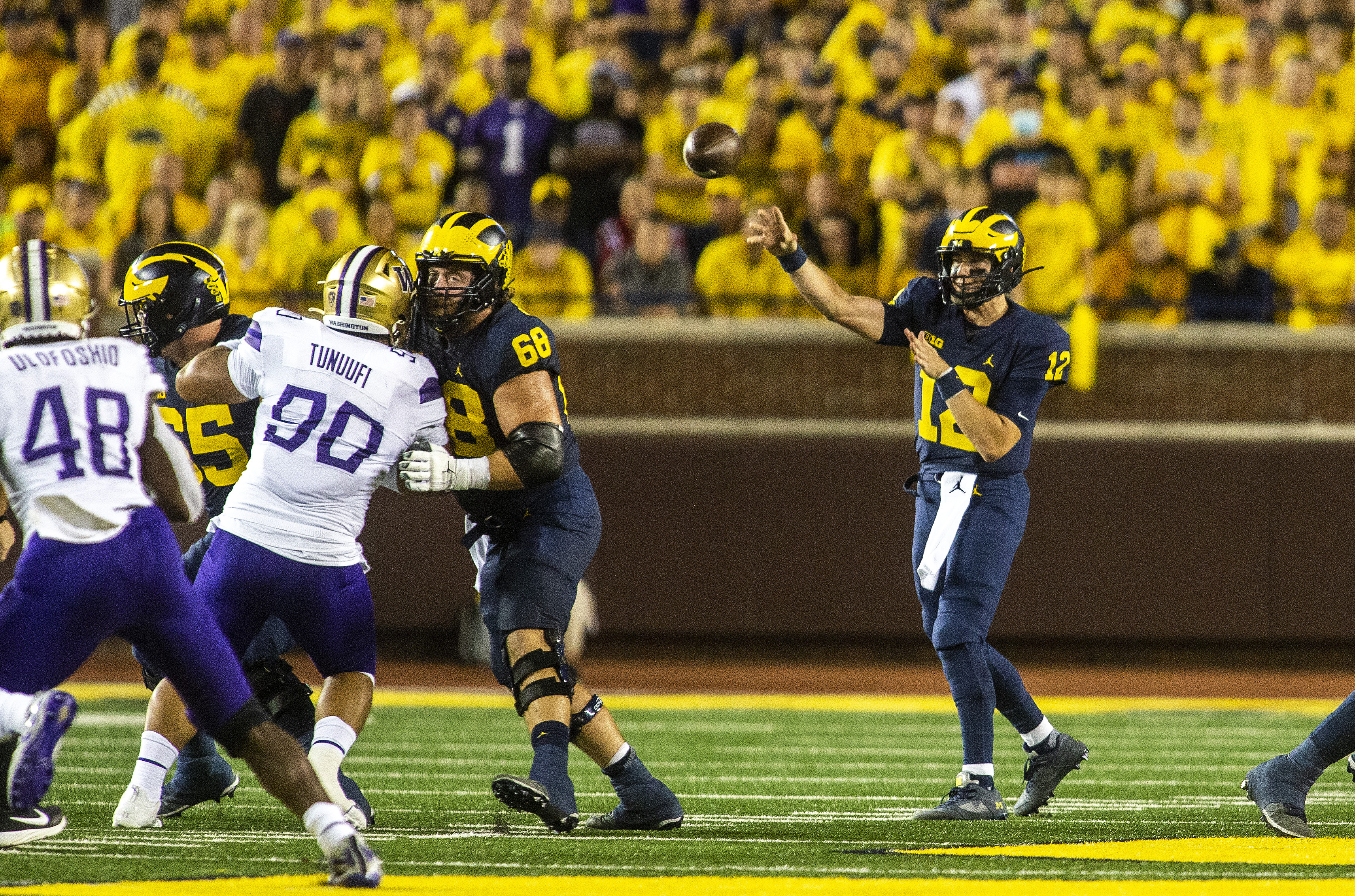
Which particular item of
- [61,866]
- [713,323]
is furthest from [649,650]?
[61,866]

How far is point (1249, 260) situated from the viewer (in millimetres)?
12797

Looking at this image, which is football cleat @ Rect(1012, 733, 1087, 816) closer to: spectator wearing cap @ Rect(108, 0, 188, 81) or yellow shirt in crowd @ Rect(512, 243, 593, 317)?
yellow shirt in crowd @ Rect(512, 243, 593, 317)

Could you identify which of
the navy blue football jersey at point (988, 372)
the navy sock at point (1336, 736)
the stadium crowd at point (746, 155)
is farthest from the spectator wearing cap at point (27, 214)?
the navy sock at point (1336, 736)

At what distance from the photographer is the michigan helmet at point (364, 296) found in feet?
17.9

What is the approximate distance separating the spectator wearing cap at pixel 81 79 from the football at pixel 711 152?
8600 mm

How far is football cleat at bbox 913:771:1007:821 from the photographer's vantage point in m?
6.06

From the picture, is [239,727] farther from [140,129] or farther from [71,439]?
[140,129]

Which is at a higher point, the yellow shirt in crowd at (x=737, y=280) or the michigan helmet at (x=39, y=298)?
the michigan helmet at (x=39, y=298)

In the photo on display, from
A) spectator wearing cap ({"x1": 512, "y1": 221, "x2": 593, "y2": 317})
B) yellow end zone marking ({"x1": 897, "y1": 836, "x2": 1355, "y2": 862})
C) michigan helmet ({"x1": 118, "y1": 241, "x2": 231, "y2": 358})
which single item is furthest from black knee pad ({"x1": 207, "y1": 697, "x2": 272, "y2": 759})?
spectator wearing cap ({"x1": 512, "y1": 221, "x2": 593, "y2": 317})

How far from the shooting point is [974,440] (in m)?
6.17

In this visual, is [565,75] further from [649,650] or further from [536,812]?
[536,812]

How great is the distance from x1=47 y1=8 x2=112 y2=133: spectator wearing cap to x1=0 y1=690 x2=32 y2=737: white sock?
10.5 m

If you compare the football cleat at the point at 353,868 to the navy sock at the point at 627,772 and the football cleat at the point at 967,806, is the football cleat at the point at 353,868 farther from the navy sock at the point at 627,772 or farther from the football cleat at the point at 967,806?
the football cleat at the point at 967,806

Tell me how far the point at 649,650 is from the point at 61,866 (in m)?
8.55
